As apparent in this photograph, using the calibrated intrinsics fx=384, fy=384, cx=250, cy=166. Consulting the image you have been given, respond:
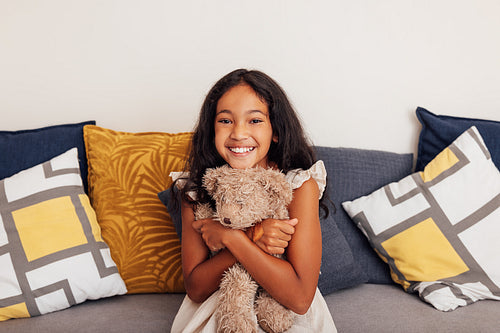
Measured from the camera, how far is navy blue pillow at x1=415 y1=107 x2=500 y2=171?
1373 millimetres

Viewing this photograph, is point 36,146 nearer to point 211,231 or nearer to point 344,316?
point 211,231

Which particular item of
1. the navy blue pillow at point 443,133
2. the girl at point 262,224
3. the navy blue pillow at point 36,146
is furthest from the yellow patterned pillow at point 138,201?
the navy blue pillow at point 443,133

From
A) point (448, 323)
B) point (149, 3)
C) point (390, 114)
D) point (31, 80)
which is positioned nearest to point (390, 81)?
point (390, 114)

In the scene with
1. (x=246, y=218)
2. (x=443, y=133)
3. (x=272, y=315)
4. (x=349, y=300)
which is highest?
(x=443, y=133)

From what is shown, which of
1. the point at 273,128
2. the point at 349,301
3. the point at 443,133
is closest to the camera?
the point at 273,128

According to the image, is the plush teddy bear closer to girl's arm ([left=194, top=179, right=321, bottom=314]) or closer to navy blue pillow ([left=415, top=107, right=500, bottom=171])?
girl's arm ([left=194, top=179, right=321, bottom=314])

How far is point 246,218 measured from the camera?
33.8 inches

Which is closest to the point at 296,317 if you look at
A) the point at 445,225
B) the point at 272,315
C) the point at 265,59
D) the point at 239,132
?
the point at 272,315

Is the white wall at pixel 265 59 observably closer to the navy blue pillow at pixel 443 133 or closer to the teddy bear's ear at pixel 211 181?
the navy blue pillow at pixel 443 133

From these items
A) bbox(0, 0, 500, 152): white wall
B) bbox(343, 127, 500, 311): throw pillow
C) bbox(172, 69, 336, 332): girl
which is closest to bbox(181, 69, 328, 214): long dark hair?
bbox(172, 69, 336, 332): girl

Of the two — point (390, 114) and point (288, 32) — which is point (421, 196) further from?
point (288, 32)

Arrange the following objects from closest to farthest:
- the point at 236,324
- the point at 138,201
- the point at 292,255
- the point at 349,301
A: the point at 236,324
the point at 292,255
the point at 349,301
the point at 138,201

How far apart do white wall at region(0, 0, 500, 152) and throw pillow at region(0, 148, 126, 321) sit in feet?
1.57

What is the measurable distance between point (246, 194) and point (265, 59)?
3.04 ft
